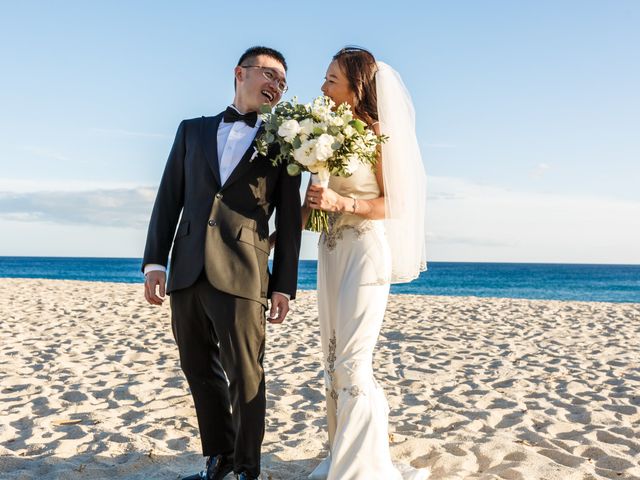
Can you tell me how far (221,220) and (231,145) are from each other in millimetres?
407

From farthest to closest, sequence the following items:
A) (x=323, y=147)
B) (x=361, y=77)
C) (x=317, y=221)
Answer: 1. (x=317, y=221)
2. (x=361, y=77)
3. (x=323, y=147)

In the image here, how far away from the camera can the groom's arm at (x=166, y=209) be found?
3.32 meters

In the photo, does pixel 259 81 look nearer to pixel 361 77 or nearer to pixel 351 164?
pixel 361 77

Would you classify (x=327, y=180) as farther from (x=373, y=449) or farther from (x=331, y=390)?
(x=373, y=449)

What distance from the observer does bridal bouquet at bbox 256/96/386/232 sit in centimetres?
302

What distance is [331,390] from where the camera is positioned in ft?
11.3

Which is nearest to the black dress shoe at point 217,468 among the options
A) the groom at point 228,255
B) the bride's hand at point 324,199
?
the groom at point 228,255

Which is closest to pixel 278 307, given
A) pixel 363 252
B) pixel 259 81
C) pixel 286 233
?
pixel 286 233

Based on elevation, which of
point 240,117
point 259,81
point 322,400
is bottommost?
point 322,400

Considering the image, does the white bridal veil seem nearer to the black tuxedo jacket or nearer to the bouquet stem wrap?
the bouquet stem wrap

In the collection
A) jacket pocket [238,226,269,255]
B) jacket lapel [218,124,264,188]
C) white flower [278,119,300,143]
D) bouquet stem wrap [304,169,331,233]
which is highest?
white flower [278,119,300,143]

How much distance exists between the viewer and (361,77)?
336 centimetres

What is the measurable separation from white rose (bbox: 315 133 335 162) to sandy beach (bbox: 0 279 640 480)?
184cm

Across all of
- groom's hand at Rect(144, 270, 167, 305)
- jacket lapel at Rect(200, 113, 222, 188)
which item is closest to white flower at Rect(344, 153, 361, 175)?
jacket lapel at Rect(200, 113, 222, 188)
